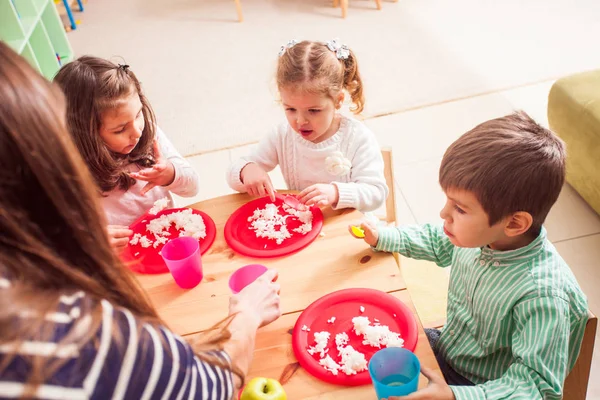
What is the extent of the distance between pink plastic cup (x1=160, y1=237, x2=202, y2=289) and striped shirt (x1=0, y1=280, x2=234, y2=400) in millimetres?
536

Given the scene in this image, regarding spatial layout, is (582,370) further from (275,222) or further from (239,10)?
(239,10)

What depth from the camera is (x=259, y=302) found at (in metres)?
1.08

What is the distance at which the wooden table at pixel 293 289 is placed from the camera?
3.44 feet

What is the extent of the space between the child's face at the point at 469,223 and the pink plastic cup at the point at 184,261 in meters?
0.60

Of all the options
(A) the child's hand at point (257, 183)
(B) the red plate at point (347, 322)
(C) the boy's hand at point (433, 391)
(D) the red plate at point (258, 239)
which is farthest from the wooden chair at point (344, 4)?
(C) the boy's hand at point (433, 391)

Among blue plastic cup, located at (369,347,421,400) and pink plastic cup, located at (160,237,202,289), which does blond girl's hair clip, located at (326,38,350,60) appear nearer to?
pink plastic cup, located at (160,237,202,289)

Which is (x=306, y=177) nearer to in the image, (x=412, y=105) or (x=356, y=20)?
(x=412, y=105)

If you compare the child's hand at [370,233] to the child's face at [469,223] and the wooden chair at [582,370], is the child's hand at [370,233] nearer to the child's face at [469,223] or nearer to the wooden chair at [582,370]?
the child's face at [469,223]

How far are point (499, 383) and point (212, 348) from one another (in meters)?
0.58

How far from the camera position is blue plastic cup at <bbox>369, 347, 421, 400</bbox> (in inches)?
35.4

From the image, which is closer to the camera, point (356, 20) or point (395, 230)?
point (395, 230)

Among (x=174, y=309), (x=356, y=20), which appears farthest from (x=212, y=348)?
(x=356, y=20)

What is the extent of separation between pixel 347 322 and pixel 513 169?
48 cm

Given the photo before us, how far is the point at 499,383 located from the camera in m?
1.03
